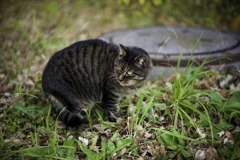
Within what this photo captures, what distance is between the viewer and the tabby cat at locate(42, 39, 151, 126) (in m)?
3.58

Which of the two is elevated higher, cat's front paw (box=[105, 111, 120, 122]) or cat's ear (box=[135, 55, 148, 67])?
cat's ear (box=[135, 55, 148, 67])

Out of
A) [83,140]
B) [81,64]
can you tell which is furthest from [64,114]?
→ [81,64]

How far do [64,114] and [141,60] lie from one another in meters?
1.00

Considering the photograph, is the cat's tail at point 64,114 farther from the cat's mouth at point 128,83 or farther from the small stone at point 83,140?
the cat's mouth at point 128,83

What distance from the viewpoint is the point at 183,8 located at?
7.26 m

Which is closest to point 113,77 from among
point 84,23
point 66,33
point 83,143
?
point 83,143

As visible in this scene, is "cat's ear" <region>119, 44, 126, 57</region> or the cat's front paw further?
the cat's front paw

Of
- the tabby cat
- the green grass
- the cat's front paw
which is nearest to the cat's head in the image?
the tabby cat

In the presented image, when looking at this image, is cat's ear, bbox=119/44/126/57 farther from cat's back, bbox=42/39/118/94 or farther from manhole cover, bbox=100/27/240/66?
manhole cover, bbox=100/27/240/66

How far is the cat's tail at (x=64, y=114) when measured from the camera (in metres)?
3.48

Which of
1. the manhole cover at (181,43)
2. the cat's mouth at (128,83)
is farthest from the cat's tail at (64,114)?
the manhole cover at (181,43)

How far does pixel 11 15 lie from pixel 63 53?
12.0ft

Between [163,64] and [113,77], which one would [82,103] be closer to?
[113,77]

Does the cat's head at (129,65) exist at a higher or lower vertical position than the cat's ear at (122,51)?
lower
